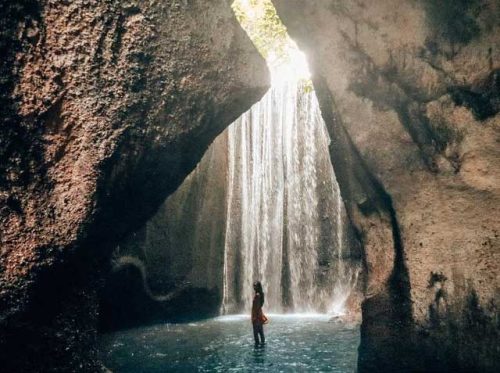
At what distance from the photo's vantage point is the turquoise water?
7031 mm

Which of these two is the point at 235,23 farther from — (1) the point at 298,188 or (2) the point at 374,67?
(1) the point at 298,188

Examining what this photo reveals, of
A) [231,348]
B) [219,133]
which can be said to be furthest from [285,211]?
[219,133]

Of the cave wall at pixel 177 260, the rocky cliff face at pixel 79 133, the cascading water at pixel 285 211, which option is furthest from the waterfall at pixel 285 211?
the rocky cliff face at pixel 79 133

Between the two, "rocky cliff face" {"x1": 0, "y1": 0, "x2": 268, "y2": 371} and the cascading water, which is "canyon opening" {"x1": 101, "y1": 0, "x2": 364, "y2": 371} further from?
"rocky cliff face" {"x1": 0, "y1": 0, "x2": 268, "y2": 371}

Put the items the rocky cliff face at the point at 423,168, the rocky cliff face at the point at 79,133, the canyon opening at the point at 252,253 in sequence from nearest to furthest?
the rocky cliff face at the point at 79,133
the rocky cliff face at the point at 423,168
the canyon opening at the point at 252,253

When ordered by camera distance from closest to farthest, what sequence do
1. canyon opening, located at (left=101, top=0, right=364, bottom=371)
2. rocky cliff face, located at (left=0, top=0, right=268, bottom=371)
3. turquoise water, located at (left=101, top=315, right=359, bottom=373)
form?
rocky cliff face, located at (left=0, top=0, right=268, bottom=371)
turquoise water, located at (left=101, top=315, right=359, bottom=373)
canyon opening, located at (left=101, top=0, right=364, bottom=371)

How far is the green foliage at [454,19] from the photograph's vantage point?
5078 millimetres

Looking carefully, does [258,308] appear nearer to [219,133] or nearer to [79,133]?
[219,133]

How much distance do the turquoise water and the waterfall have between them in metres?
3.45

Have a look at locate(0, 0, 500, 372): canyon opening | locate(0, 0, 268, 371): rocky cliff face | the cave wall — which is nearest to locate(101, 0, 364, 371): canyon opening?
the cave wall

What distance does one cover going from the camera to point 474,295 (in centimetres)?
463

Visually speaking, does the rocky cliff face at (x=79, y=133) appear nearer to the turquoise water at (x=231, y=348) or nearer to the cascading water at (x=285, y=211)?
the turquoise water at (x=231, y=348)

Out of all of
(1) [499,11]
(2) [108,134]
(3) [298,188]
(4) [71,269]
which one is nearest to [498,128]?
(1) [499,11]

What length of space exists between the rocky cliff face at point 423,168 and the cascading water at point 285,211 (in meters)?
10.2
